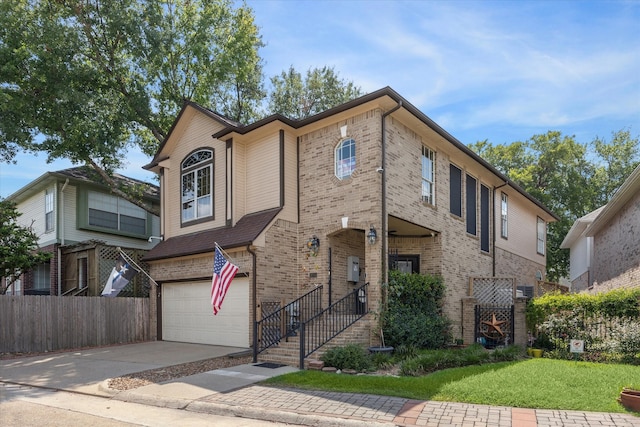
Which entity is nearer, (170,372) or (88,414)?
(88,414)

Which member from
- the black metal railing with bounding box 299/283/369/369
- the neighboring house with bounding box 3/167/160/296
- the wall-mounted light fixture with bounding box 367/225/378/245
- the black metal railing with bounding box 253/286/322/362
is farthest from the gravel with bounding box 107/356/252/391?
the neighboring house with bounding box 3/167/160/296

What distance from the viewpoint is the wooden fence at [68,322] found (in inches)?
579

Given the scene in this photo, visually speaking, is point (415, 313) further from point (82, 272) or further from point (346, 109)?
point (82, 272)

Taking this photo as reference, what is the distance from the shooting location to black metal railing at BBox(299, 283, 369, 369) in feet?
39.4

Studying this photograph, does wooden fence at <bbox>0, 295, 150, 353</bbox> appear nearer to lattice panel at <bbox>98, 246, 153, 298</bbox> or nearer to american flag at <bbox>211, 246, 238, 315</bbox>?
lattice panel at <bbox>98, 246, 153, 298</bbox>

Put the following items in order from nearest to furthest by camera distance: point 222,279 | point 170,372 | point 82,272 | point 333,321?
point 170,372, point 222,279, point 333,321, point 82,272

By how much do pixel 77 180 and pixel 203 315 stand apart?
35.0ft

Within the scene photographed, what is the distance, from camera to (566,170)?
35938mm

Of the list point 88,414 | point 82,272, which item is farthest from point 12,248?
point 88,414

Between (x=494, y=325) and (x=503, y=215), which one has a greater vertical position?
(x=503, y=215)

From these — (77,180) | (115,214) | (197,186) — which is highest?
(77,180)

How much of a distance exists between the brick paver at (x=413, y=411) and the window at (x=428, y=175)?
353 inches

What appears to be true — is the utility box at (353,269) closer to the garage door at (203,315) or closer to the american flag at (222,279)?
the garage door at (203,315)

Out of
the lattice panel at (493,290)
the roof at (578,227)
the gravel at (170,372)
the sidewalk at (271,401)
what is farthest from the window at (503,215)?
the sidewalk at (271,401)
